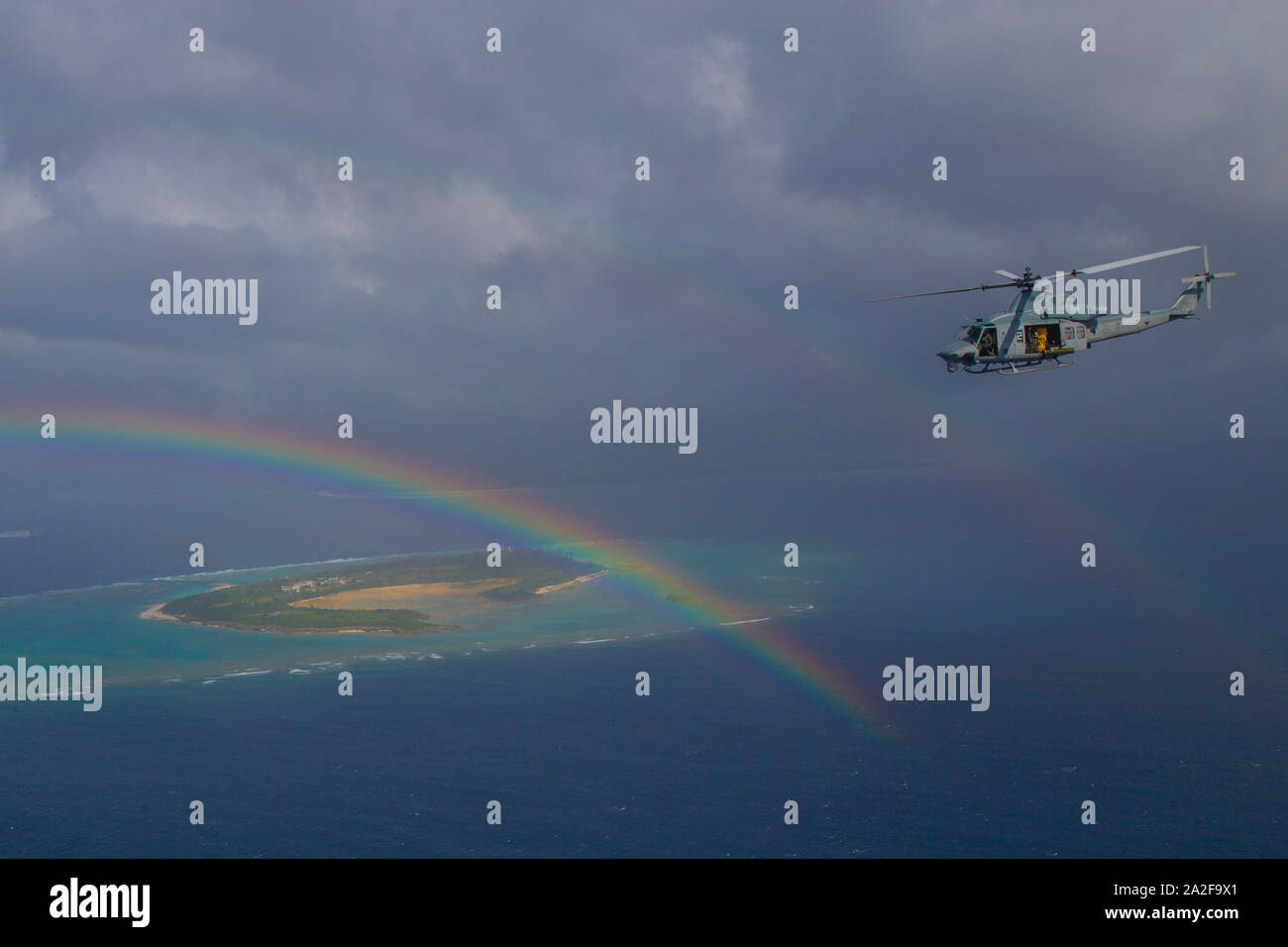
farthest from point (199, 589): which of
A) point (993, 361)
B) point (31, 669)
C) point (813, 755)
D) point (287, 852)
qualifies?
point (993, 361)

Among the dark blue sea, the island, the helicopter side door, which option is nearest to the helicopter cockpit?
the helicopter side door

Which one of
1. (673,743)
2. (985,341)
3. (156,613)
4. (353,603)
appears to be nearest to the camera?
(985,341)

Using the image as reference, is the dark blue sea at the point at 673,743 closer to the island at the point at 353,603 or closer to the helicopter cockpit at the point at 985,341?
the island at the point at 353,603

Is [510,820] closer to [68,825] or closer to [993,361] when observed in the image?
[68,825]

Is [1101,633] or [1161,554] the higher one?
[1161,554]

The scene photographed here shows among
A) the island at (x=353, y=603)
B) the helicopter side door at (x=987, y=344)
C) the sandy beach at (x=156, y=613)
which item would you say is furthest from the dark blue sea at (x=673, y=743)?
the helicopter side door at (x=987, y=344)

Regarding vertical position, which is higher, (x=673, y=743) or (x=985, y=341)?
(x=985, y=341)

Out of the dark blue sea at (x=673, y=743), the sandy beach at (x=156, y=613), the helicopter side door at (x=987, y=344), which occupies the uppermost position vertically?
the helicopter side door at (x=987, y=344)

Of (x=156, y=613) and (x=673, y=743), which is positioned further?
(x=156, y=613)

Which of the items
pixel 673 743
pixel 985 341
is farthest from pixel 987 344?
pixel 673 743

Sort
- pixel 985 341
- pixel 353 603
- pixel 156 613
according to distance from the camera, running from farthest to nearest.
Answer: pixel 353 603 → pixel 156 613 → pixel 985 341

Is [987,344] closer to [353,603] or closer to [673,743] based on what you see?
[673,743]
